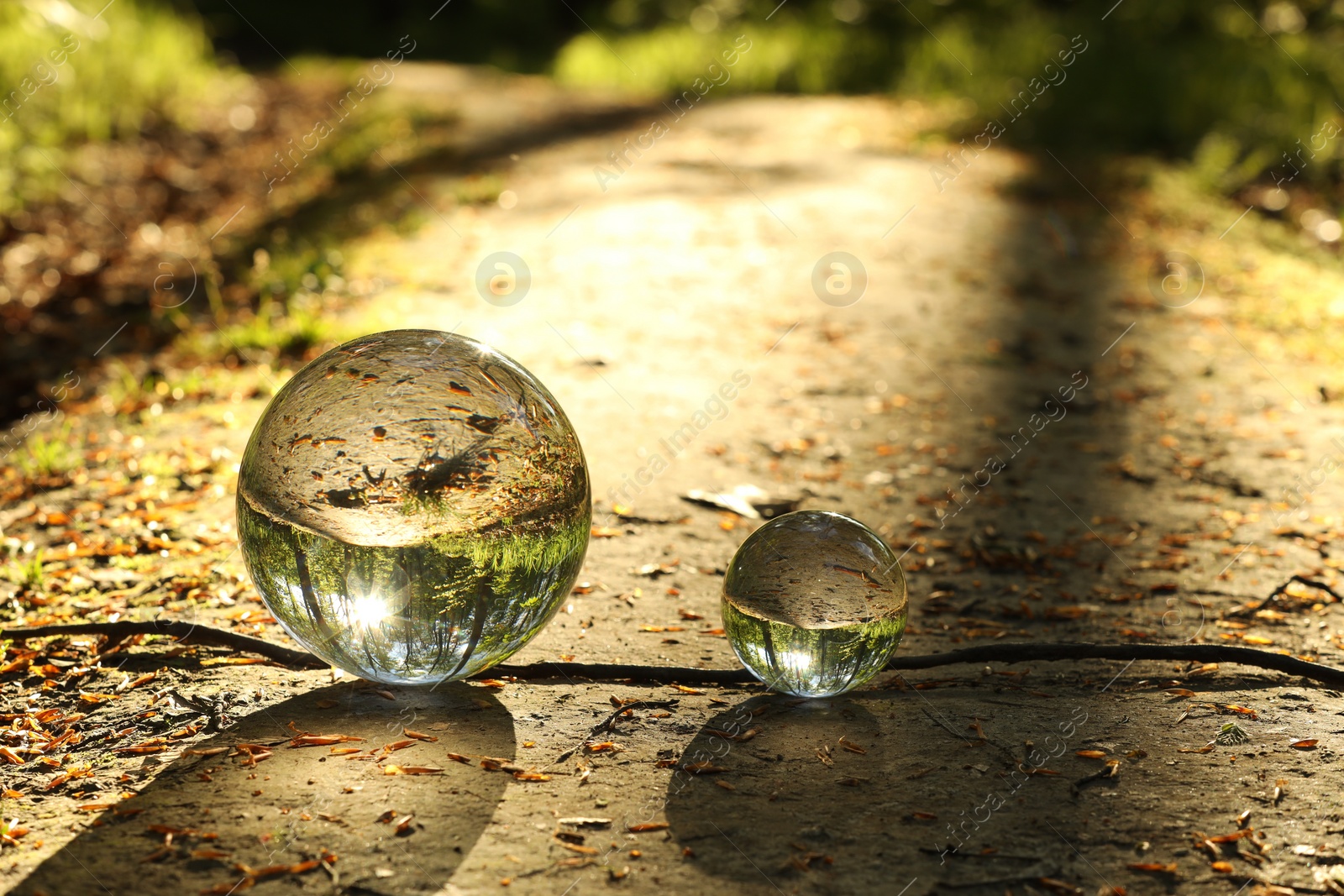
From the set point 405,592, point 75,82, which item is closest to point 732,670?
point 405,592

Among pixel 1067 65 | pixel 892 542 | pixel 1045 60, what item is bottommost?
pixel 892 542

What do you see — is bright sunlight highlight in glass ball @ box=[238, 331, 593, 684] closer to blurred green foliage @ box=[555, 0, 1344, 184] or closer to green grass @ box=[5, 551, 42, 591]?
green grass @ box=[5, 551, 42, 591]

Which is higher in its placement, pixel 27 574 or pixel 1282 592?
pixel 1282 592

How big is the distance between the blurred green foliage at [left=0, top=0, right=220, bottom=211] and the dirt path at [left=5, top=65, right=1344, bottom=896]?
3.22 m

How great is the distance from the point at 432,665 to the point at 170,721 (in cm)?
79

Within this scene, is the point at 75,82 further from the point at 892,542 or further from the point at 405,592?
the point at 405,592

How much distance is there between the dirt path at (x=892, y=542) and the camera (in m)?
2.66

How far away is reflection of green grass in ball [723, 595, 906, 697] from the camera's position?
10.6 feet

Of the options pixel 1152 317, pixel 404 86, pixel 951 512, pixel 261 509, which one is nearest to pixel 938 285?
pixel 1152 317

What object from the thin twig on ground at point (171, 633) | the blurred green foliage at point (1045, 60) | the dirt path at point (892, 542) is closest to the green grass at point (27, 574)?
the thin twig on ground at point (171, 633)

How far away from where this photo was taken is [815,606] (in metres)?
3.20

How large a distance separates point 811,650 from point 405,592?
1178 mm

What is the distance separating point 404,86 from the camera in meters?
14.2

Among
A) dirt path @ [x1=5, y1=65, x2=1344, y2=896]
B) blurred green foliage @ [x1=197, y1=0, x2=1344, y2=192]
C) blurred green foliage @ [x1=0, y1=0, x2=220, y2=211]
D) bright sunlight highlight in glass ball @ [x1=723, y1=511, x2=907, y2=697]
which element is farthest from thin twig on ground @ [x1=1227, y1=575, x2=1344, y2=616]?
blurred green foliage @ [x1=0, y1=0, x2=220, y2=211]
